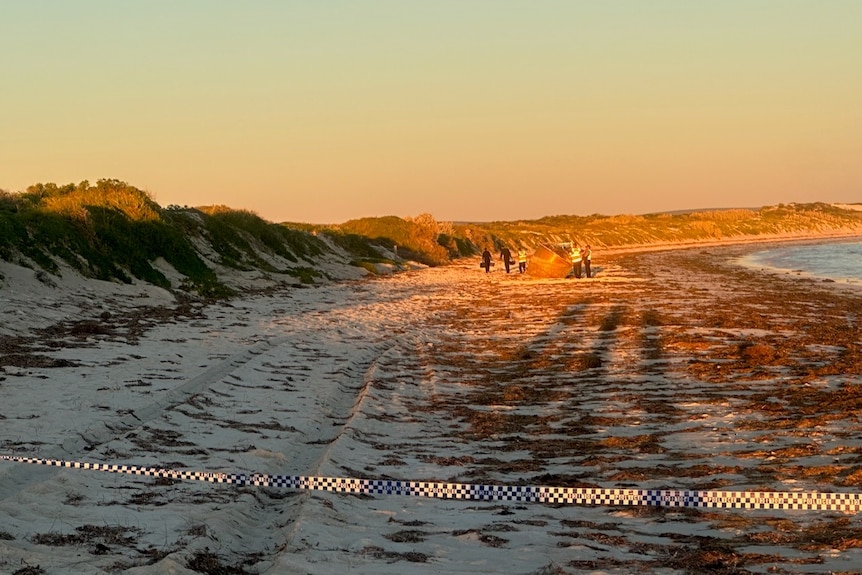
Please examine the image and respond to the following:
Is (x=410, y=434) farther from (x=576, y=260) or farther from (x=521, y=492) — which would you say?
(x=576, y=260)

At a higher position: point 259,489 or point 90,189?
point 90,189

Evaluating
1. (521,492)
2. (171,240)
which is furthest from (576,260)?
(521,492)

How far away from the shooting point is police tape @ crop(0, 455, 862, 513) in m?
6.84

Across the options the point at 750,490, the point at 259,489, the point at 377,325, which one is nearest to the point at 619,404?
the point at 750,490

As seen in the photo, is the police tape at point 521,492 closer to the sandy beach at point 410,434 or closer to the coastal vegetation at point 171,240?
the sandy beach at point 410,434

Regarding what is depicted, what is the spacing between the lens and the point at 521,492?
7.34 meters

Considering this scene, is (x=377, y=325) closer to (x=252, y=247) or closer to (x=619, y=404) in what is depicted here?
(x=619, y=404)

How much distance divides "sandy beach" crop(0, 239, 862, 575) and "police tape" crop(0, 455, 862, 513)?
0.14 m

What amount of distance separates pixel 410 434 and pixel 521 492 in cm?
296

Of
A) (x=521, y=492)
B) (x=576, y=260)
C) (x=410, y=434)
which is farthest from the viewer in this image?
(x=576, y=260)

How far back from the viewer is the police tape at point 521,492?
6.84 metres

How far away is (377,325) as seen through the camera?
2145cm

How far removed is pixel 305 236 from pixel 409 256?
1637cm

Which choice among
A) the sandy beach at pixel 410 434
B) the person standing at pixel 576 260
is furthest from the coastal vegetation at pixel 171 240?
the person standing at pixel 576 260
